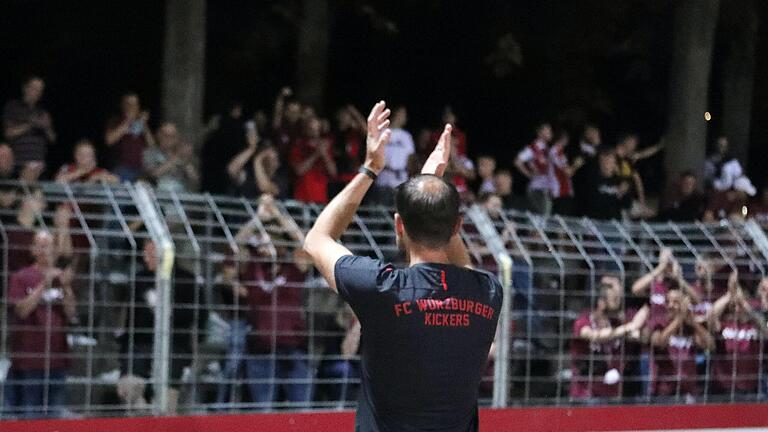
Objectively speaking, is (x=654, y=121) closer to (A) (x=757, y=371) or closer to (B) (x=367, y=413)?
(A) (x=757, y=371)

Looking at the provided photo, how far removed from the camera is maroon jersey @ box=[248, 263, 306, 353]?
32.8 feet

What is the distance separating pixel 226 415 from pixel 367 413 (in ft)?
14.9

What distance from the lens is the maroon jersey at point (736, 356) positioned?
39.3 ft

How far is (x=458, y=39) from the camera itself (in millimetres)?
21016

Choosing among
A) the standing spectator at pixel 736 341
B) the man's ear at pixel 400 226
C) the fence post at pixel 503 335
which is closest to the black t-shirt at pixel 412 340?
the man's ear at pixel 400 226

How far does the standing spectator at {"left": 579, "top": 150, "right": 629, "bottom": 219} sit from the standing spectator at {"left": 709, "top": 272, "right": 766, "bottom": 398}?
3078mm

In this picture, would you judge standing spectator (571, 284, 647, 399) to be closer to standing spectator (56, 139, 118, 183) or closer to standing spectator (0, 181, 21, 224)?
standing spectator (56, 139, 118, 183)

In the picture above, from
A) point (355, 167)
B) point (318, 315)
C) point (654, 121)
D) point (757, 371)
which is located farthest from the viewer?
point (654, 121)

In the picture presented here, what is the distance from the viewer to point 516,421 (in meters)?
10.2

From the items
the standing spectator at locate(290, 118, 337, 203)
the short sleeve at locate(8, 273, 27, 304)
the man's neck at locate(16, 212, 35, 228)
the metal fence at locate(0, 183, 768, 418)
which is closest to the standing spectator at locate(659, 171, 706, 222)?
the metal fence at locate(0, 183, 768, 418)

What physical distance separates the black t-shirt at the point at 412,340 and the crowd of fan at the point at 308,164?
6.50m

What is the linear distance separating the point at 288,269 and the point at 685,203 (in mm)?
6860

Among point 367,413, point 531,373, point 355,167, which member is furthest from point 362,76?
point 367,413

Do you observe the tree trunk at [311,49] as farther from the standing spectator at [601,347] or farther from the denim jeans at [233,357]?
the denim jeans at [233,357]
